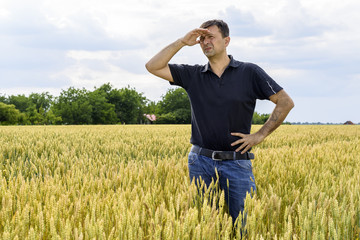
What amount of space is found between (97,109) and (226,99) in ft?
184

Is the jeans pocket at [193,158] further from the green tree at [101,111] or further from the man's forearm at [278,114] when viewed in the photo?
the green tree at [101,111]

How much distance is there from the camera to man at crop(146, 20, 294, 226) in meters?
2.80

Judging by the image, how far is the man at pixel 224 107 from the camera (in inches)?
110

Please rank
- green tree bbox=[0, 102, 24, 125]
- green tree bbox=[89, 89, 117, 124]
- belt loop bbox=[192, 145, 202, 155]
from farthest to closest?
green tree bbox=[89, 89, 117, 124] → green tree bbox=[0, 102, 24, 125] → belt loop bbox=[192, 145, 202, 155]

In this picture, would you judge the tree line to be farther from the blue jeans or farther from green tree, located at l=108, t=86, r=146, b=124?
the blue jeans

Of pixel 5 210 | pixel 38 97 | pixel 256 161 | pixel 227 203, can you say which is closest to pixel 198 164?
pixel 227 203

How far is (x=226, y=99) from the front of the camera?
2.82 metres

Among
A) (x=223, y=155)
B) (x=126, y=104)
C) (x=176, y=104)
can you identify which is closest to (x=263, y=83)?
(x=223, y=155)

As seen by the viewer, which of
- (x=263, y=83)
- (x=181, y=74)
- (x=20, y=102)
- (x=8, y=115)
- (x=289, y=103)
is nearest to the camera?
(x=263, y=83)

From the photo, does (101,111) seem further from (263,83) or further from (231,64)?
(263,83)

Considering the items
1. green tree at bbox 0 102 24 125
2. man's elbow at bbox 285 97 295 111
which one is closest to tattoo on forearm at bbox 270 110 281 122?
man's elbow at bbox 285 97 295 111

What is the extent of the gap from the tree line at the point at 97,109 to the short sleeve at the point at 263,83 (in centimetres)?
5284

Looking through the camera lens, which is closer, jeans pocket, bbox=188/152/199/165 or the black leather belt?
the black leather belt

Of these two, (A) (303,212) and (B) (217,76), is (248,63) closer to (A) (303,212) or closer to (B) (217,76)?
(B) (217,76)
